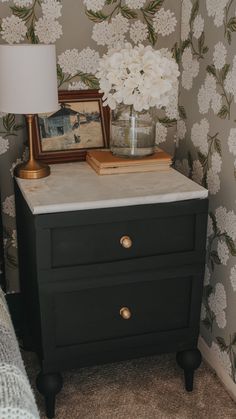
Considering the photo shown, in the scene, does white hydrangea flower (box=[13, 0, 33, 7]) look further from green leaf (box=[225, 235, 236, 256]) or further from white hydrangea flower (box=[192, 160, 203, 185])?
green leaf (box=[225, 235, 236, 256])

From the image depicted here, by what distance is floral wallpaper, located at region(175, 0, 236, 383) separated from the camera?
1.77m

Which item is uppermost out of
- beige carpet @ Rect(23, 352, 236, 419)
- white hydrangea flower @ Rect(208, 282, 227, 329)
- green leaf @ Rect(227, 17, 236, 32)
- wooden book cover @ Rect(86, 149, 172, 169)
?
green leaf @ Rect(227, 17, 236, 32)

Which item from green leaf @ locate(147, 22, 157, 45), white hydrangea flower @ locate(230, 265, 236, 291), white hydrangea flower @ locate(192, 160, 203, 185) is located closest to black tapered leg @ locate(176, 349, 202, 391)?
white hydrangea flower @ locate(230, 265, 236, 291)

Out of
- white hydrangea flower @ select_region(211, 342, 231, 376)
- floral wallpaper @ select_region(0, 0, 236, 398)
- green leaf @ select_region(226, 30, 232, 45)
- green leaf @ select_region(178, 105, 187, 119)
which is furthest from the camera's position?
green leaf @ select_region(178, 105, 187, 119)

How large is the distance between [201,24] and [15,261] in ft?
3.77

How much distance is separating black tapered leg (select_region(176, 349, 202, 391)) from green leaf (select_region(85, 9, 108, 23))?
1233mm

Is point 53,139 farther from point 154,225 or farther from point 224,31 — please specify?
point 224,31

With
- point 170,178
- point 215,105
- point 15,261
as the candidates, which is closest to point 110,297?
point 170,178

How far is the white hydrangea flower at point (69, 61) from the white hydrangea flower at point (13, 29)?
16 cm

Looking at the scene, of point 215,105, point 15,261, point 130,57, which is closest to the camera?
point 130,57

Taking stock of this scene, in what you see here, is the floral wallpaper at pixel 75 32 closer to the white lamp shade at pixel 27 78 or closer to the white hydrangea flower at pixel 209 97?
the white hydrangea flower at pixel 209 97

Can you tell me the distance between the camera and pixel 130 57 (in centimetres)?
174

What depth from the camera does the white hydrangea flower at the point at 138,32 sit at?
2033mm

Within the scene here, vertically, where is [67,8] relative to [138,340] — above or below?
above
